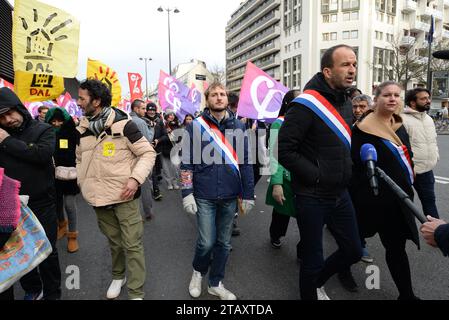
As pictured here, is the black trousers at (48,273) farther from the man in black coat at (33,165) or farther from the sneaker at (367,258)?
the sneaker at (367,258)

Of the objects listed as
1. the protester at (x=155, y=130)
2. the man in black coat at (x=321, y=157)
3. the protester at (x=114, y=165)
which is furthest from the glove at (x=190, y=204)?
the protester at (x=155, y=130)

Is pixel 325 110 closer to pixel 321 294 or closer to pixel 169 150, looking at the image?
pixel 321 294

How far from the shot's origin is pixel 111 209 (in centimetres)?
278

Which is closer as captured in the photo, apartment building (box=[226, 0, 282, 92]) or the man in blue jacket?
the man in blue jacket

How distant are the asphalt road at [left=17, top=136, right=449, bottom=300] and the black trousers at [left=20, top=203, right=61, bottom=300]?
0.54 ft

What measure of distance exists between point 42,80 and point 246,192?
270cm

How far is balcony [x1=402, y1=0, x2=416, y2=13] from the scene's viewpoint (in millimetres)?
48938

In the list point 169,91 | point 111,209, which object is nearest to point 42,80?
point 111,209

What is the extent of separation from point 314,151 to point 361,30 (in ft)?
167

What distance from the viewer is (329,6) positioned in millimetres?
47594

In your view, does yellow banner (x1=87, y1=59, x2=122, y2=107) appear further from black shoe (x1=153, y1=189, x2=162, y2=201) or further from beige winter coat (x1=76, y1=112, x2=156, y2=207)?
beige winter coat (x1=76, y1=112, x2=156, y2=207)

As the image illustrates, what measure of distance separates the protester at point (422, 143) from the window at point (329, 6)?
50.7 meters

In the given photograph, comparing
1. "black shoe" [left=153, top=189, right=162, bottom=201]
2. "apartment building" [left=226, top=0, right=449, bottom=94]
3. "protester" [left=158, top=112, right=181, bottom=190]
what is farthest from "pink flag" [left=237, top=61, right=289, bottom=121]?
"apartment building" [left=226, top=0, right=449, bottom=94]
